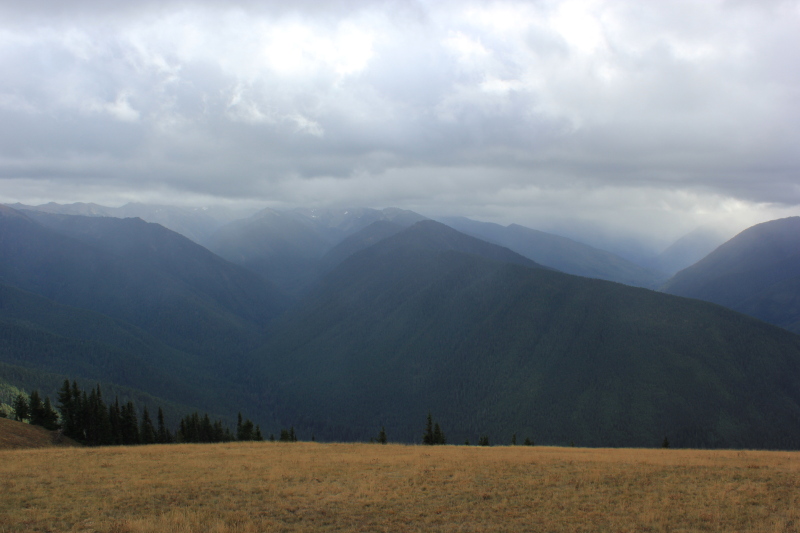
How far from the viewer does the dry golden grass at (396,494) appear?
19547 mm

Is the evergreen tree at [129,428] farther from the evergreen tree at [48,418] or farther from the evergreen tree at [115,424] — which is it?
the evergreen tree at [48,418]

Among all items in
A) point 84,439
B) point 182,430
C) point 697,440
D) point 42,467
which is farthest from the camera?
point 697,440

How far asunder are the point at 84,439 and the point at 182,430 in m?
16.7

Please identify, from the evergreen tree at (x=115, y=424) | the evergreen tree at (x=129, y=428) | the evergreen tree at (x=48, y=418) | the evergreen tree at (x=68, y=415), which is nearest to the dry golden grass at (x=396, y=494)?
the evergreen tree at (x=48, y=418)

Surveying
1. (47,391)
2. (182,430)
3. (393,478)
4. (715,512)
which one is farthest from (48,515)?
(47,391)

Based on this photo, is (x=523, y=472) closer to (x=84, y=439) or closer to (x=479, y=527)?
(x=479, y=527)

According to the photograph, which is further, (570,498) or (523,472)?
(523,472)

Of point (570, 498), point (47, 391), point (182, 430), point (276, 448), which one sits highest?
point (570, 498)

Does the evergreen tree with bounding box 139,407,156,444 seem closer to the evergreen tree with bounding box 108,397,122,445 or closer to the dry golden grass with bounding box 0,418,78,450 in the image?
the evergreen tree with bounding box 108,397,122,445

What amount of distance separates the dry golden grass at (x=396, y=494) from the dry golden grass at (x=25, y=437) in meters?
15.4

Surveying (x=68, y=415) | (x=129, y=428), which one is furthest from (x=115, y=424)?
(x=68, y=415)

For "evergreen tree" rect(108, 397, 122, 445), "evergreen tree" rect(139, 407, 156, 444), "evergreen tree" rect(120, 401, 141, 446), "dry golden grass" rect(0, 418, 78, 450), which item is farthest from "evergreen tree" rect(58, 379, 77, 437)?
"evergreen tree" rect(139, 407, 156, 444)

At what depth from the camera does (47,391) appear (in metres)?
195

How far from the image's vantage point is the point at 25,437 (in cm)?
5106
